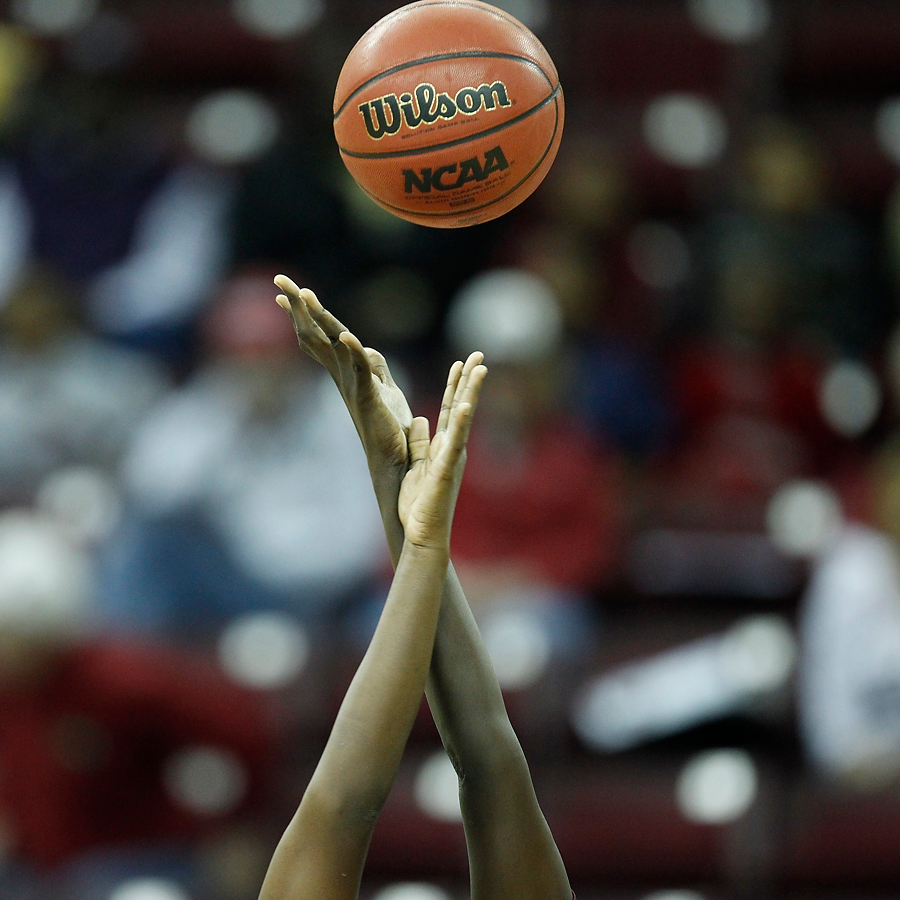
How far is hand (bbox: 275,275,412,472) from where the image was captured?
9.27 ft

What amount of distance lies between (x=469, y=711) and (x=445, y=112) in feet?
3.98

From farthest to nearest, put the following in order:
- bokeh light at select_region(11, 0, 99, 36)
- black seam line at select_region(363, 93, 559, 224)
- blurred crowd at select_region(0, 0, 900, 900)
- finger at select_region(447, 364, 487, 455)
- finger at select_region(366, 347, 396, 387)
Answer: bokeh light at select_region(11, 0, 99, 36) < blurred crowd at select_region(0, 0, 900, 900) < black seam line at select_region(363, 93, 559, 224) < finger at select_region(366, 347, 396, 387) < finger at select_region(447, 364, 487, 455)

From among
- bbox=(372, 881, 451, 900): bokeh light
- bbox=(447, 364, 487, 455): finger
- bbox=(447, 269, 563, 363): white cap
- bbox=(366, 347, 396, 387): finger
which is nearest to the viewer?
bbox=(447, 364, 487, 455): finger

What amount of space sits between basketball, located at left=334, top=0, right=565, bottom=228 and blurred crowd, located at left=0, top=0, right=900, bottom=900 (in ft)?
6.30

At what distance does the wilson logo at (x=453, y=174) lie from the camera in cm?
315

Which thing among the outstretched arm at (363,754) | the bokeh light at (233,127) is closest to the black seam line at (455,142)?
the outstretched arm at (363,754)

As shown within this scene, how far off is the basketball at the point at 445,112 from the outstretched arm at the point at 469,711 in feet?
1.60

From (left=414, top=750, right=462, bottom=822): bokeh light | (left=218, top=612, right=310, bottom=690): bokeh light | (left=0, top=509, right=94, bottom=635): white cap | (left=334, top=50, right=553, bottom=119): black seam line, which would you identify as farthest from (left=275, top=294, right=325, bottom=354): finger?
(left=414, top=750, right=462, bottom=822): bokeh light

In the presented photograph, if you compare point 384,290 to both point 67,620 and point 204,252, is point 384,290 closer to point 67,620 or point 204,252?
point 204,252

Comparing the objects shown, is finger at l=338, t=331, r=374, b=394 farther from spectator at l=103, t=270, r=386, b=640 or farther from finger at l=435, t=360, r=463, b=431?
spectator at l=103, t=270, r=386, b=640

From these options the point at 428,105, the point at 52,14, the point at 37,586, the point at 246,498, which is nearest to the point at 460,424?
the point at 428,105

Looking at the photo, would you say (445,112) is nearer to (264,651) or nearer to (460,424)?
(460,424)

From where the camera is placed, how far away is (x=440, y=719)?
2871 millimetres

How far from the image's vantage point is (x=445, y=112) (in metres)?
3.12
